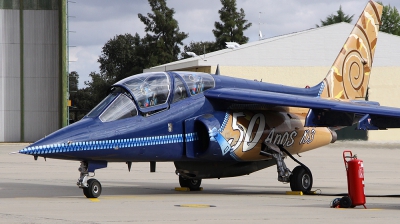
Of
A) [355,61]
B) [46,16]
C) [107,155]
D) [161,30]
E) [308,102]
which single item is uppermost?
[161,30]

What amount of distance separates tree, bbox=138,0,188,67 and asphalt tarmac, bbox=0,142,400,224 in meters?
53.6

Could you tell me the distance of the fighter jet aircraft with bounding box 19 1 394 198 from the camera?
45.5 ft

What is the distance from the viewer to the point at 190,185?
1731 cm

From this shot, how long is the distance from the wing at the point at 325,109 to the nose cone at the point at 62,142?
3.10m

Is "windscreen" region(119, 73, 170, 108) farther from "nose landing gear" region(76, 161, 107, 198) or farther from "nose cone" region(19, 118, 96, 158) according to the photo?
"nose landing gear" region(76, 161, 107, 198)

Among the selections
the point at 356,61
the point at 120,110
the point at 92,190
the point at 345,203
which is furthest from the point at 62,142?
the point at 356,61

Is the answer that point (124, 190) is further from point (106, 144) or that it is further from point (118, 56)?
point (118, 56)

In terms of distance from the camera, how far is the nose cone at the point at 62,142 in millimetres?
13086

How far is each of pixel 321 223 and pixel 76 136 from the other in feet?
16.5

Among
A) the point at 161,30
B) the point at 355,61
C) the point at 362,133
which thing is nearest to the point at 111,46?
the point at 161,30

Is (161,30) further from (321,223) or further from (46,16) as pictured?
(321,223)

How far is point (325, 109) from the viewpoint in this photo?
15.0 m

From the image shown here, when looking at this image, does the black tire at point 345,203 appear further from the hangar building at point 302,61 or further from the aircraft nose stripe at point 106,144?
the hangar building at point 302,61

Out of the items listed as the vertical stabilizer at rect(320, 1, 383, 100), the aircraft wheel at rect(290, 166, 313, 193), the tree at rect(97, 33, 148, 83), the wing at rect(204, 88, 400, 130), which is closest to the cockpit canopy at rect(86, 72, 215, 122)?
the wing at rect(204, 88, 400, 130)
